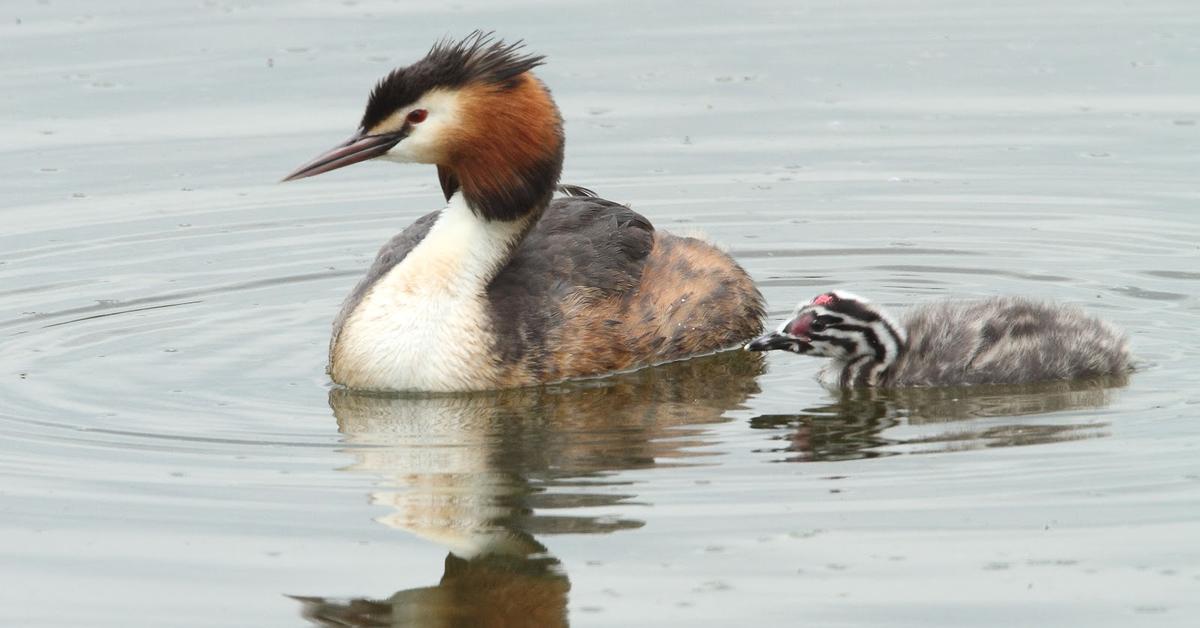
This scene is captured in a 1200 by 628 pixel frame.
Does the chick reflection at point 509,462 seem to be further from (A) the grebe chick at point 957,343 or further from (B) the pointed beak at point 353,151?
(B) the pointed beak at point 353,151

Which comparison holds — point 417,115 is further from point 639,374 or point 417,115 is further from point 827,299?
point 827,299

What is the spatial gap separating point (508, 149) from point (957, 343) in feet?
7.48

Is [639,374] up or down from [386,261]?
down

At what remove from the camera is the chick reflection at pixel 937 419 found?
9383 millimetres

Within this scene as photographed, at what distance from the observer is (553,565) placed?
7.99m

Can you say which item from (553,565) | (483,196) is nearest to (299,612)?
(553,565)

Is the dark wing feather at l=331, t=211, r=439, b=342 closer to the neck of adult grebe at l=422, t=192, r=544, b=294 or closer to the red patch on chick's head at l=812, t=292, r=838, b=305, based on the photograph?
the neck of adult grebe at l=422, t=192, r=544, b=294

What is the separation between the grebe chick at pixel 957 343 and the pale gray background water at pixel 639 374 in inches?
7.4

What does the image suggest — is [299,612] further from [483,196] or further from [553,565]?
[483,196]

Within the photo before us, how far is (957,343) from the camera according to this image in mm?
10438

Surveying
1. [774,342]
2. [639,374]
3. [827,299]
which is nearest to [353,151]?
[639,374]

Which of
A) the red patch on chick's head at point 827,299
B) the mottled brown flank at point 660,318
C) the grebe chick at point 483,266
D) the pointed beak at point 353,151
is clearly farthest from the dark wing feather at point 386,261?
the red patch on chick's head at point 827,299

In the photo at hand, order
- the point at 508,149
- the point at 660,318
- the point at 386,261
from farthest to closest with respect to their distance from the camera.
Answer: the point at 660,318 → the point at 386,261 → the point at 508,149

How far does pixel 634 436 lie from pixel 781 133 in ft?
19.2
